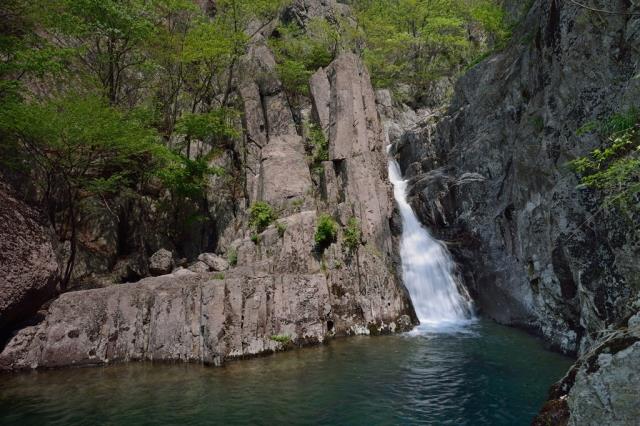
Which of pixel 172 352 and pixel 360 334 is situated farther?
pixel 360 334

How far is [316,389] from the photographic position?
40.8ft

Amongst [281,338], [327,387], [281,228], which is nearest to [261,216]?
[281,228]

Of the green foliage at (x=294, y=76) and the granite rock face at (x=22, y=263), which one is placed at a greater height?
the green foliage at (x=294, y=76)

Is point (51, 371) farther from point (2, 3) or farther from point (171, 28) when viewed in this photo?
point (171, 28)

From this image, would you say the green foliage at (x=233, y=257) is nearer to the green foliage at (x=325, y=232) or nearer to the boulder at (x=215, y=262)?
the boulder at (x=215, y=262)

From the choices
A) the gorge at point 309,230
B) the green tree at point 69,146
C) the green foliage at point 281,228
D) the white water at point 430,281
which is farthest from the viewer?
the white water at point 430,281

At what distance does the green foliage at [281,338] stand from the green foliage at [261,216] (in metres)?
7.29

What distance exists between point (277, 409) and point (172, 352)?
23.2 feet

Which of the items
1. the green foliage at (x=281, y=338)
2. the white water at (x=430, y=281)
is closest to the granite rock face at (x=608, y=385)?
the green foliage at (x=281, y=338)

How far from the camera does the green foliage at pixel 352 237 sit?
21562 millimetres

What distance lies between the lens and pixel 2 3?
2198 cm

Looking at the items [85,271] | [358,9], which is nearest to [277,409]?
[85,271]

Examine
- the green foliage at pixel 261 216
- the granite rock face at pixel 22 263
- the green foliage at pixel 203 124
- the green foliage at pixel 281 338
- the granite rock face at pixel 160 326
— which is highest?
the green foliage at pixel 203 124

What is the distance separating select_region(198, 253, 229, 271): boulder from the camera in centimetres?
2098
